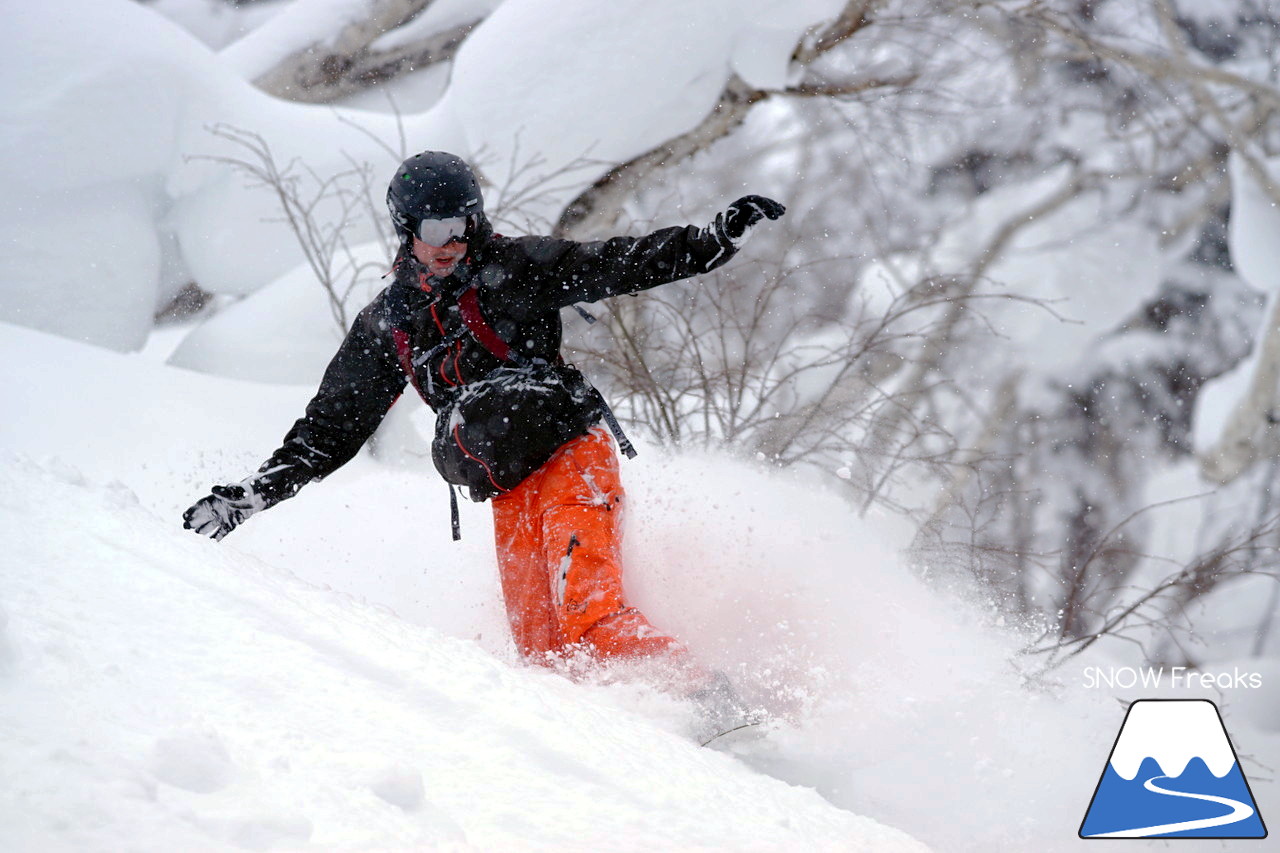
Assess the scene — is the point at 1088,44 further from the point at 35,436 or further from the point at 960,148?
the point at 35,436

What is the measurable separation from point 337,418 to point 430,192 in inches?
31.7

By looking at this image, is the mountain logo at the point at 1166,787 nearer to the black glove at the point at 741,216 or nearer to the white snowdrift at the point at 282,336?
the black glove at the point at 741,216

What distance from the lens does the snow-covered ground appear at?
1.11m

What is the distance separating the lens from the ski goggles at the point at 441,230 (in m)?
2.52

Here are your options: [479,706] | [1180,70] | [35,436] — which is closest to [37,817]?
[479,706]

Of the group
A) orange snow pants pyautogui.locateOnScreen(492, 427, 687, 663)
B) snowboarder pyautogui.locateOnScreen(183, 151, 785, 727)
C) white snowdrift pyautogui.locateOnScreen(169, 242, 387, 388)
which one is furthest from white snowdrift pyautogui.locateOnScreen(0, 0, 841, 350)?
Result: orange snow pants pyautogui.locateOnScreen(492, 427, 687, 663)

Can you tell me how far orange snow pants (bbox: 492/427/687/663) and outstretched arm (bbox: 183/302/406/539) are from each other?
1.61 ft

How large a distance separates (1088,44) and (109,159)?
6.89 m

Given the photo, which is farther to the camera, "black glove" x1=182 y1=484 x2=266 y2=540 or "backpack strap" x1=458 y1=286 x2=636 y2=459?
"black glove" x1=182 y1=484 x2=266 y2=540

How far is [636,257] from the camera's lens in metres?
2.49

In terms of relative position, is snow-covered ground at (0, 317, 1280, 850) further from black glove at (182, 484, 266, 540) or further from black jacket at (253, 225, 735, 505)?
black jacket at (253, 225, 735, 505)

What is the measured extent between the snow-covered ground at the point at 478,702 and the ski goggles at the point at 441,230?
93cm

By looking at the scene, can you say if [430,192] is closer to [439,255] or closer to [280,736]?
[439,255]

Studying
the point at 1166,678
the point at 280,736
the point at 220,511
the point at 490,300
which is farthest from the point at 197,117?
the point at 1166,678
